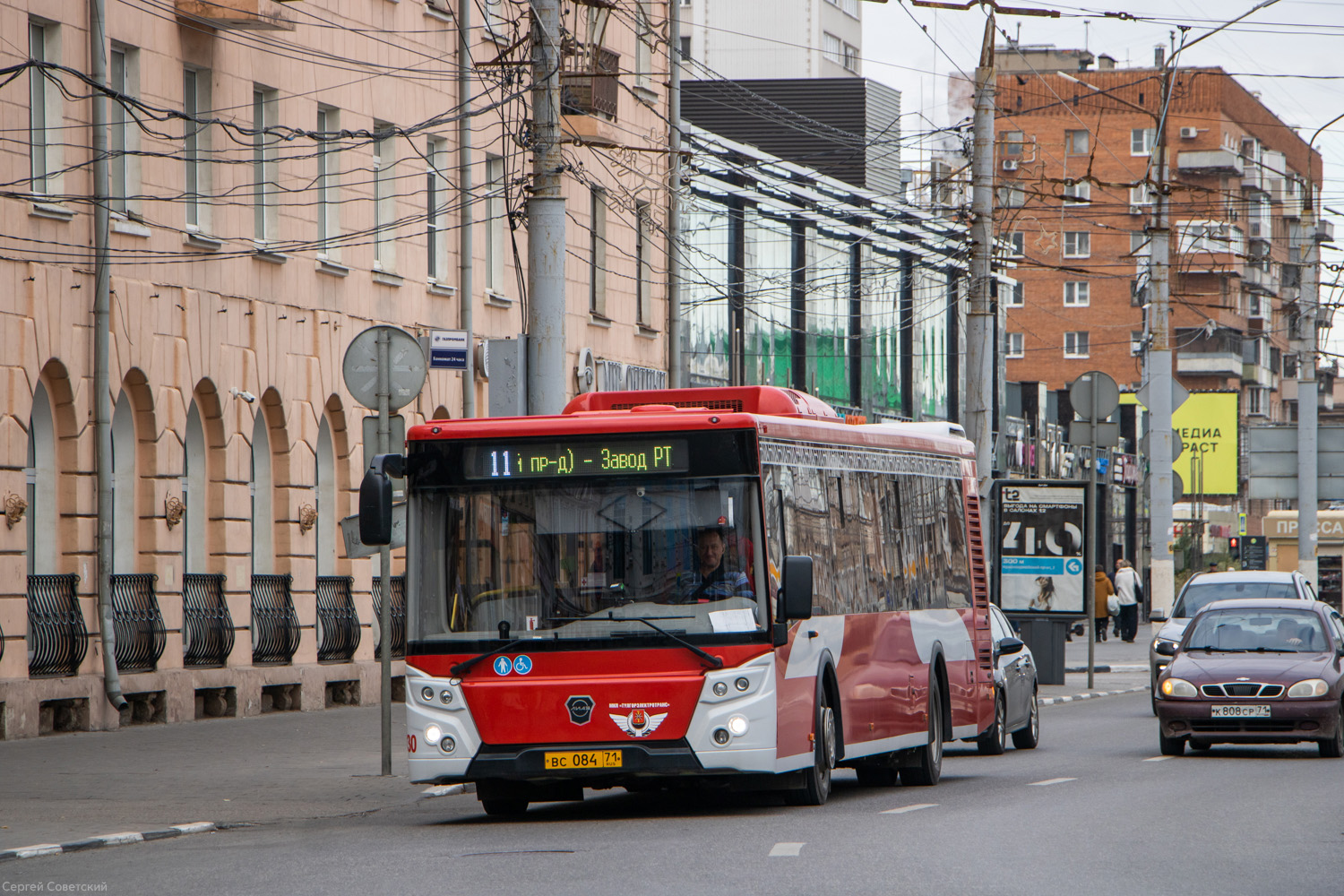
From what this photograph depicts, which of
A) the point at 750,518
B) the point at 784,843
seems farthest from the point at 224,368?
the point at 784,843

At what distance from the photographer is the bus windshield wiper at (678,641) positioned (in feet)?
48.0

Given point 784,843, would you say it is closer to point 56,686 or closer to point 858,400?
point 56,686

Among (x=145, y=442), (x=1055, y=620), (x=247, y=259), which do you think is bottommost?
(x=1055, y=620)

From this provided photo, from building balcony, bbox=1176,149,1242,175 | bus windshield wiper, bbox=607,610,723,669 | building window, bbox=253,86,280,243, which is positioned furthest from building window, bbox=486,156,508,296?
building balcony, bbox=1176,149,1242,175

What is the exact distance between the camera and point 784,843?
13.0 meters

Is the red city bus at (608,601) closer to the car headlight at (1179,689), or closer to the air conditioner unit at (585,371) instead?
the car headlight at (1179,689)

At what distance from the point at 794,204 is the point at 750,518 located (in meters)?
35.8

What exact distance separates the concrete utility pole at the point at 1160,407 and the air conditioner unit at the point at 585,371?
943cm

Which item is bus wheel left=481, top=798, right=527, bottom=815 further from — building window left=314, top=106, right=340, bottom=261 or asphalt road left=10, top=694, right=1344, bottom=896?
building window left=314, top=106, right=340, bottom=261

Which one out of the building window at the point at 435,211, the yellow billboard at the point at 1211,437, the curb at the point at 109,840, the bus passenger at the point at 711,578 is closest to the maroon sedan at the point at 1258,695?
the bus passenger at the point at 711,578

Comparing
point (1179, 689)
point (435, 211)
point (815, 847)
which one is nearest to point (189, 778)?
point (815, 847)

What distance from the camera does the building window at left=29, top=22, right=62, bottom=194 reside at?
80.0 feet

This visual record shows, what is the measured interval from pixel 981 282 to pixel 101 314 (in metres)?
12.1

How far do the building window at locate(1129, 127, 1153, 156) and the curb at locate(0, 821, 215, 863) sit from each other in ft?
344
